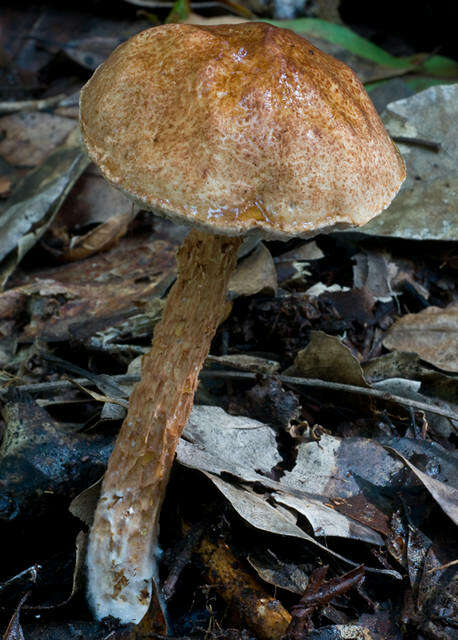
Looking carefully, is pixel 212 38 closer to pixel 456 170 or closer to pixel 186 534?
pixel 186 534

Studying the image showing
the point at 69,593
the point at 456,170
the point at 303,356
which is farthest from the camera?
the point at 456,170

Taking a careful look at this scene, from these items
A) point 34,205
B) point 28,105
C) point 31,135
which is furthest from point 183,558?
point 28,105

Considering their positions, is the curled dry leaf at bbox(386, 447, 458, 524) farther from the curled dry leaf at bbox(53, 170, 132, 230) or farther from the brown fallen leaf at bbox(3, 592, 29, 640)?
the curled dry leaf at bbox(53, 170, 132, 230)

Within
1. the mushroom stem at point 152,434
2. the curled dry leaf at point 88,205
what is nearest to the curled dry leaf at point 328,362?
the mushroom stem at point 152,434

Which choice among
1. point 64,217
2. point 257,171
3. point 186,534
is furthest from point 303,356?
point 64,217

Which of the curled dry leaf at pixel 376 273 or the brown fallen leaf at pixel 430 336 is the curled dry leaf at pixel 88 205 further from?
the brown fallen leaf at pixel 430 336

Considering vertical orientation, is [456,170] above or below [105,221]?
above

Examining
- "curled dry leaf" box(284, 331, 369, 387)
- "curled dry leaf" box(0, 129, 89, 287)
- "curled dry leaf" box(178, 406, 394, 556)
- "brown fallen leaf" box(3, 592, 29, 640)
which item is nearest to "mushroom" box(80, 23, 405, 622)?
"curled dry leaf" box(178, 406, 394, 556)
